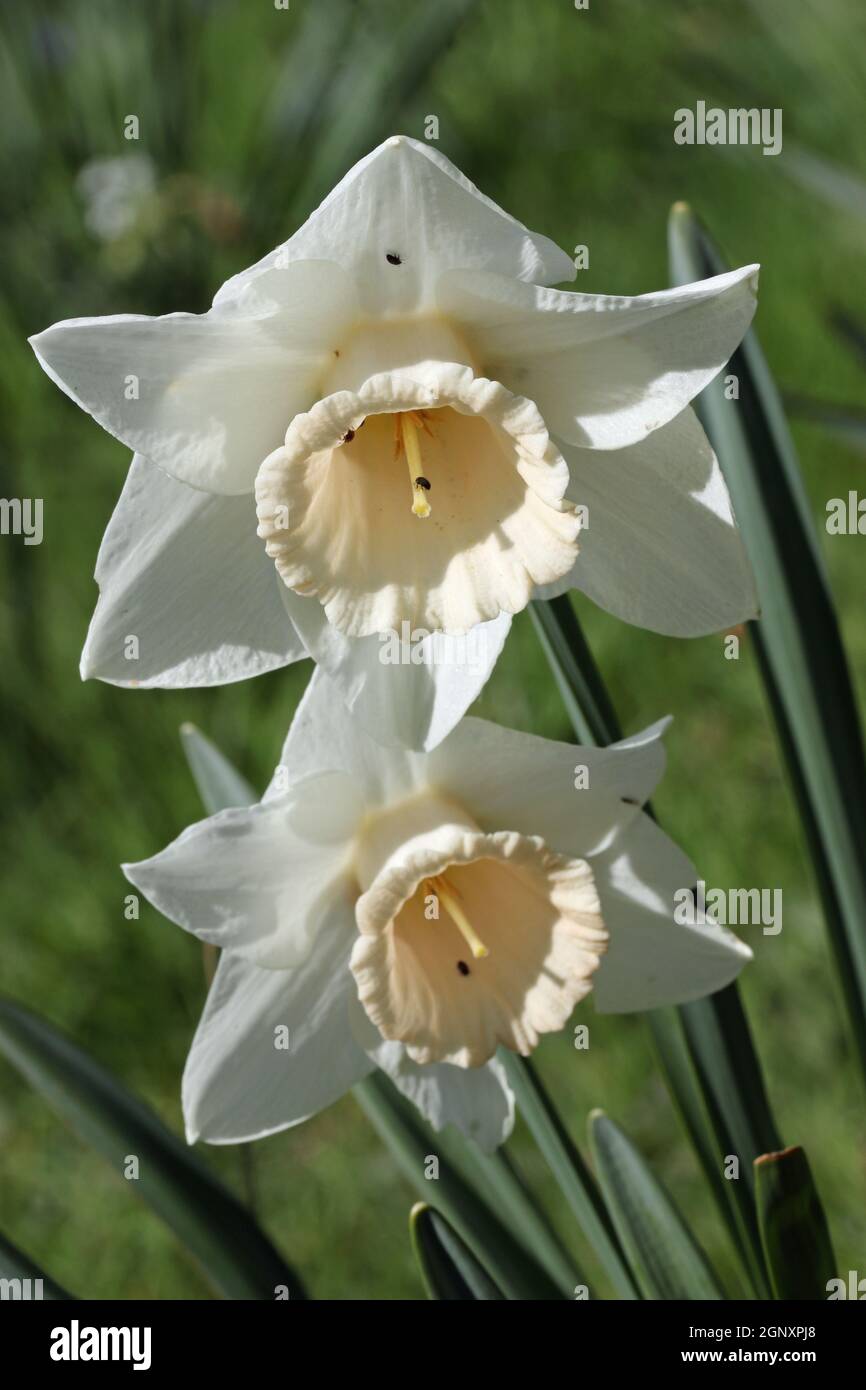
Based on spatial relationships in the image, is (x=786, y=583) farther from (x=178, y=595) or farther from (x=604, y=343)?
(x=178, y=595)

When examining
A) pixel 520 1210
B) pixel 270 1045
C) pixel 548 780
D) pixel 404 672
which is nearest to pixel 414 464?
pixel 404 672

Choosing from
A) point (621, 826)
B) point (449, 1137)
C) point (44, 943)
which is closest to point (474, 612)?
point (621, 826)

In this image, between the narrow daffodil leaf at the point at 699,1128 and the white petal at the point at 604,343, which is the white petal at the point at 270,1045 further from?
the white petal at the point at 604,343

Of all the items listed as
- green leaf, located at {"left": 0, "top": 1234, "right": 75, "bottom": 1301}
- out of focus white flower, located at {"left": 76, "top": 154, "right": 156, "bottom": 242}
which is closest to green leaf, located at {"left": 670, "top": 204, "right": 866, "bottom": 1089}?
green leaf, located at {"left": 0, "top": 1234, "right": 75, "bottom": 1301}

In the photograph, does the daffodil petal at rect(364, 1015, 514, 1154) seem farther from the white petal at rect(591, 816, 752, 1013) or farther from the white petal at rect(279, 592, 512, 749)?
the white petal at rect(279, 592, 512, 749)

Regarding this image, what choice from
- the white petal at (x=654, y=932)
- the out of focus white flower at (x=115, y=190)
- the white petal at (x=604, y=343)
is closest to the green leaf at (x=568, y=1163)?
the white petal at (x=654, y=932)

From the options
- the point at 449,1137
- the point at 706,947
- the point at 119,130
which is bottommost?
the point at 449,1137

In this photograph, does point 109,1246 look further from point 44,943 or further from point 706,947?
point 706,947
